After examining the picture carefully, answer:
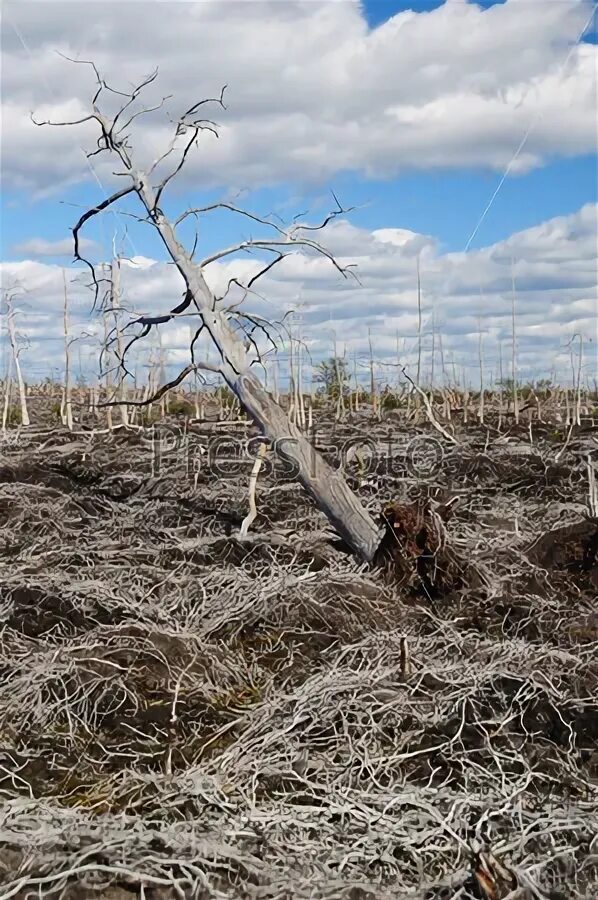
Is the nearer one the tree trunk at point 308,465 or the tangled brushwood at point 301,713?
the tangled brushwood at point 301,713

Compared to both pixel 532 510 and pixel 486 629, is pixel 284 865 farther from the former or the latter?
pixel 532 510

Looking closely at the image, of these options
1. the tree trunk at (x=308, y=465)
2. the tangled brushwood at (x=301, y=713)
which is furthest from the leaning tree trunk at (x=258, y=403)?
the tangled brushwood at (x=301, y=713)

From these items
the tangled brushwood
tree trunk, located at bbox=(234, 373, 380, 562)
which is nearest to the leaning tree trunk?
tree trunk, located at bbox=(234, 373, 380, 562)

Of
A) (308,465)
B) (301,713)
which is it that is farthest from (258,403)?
(301,713)

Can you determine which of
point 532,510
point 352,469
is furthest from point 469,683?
point 352,469

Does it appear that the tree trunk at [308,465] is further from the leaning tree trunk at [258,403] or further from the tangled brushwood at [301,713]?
the tangled brushwood at [301,713]

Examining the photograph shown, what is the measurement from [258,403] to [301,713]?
11.9 ft

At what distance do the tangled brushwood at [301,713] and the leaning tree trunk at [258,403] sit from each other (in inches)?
15.0

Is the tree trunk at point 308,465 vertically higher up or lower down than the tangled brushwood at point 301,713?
higher up

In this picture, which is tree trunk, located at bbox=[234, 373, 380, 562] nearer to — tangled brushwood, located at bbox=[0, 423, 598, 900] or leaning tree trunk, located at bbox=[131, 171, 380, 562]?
leaning tree trunk, located at bbox=[131, 171, 380, 562]

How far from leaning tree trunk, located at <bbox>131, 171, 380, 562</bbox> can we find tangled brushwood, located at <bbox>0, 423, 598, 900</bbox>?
1.25ft

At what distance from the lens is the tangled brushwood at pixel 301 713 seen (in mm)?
3477

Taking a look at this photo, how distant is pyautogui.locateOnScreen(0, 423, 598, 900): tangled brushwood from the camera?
137 inches

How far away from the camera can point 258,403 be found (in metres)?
7.88
